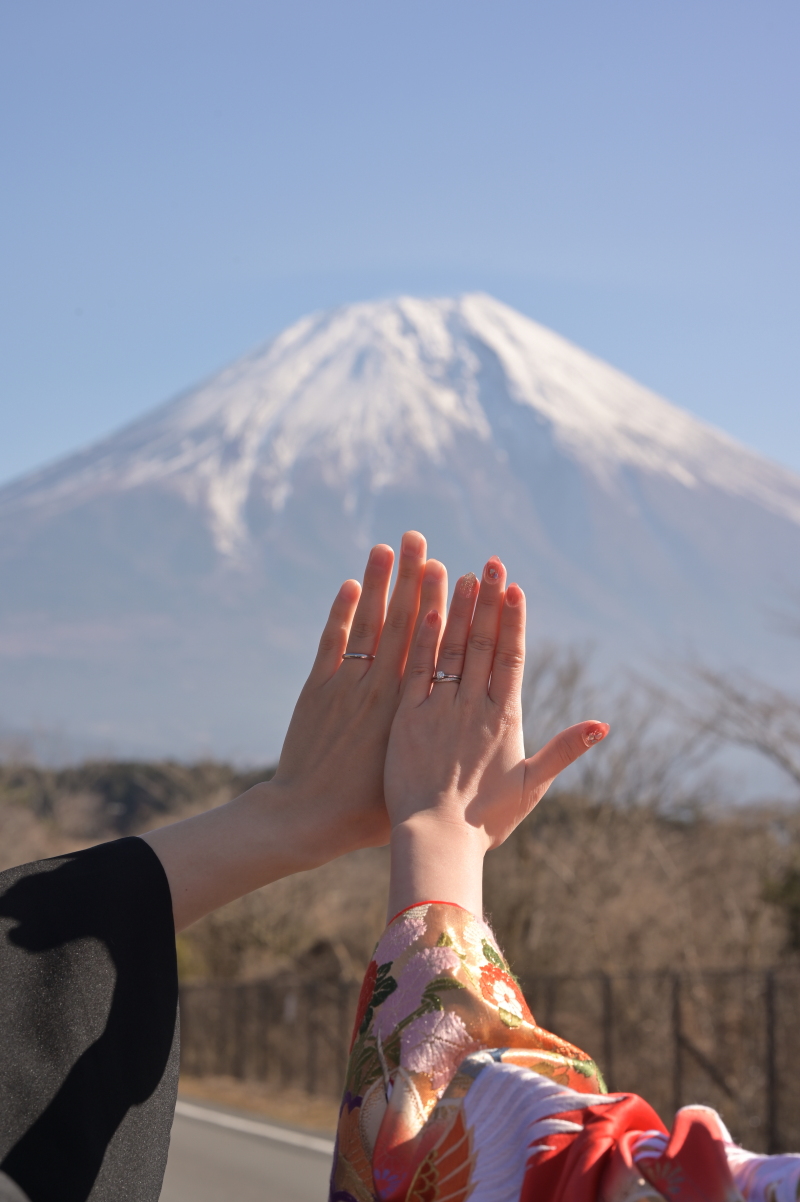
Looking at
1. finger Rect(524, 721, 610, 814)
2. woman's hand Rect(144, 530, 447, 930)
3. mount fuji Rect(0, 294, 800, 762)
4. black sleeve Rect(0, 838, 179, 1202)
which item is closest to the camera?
black sleeve Rect(0, 838, 179, 1202)

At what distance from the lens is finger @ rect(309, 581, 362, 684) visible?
1467 millimetres

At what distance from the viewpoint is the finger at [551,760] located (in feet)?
4.43

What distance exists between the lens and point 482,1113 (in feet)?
2.82

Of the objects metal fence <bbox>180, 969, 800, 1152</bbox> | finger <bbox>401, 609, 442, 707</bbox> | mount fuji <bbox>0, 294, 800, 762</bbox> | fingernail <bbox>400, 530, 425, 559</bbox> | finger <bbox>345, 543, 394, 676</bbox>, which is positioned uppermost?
mount fuji <bbox>0, 294, 800, 762</bbox>

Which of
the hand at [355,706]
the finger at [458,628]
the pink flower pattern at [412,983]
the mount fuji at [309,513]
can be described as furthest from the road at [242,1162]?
the mount fuji at [309,513]

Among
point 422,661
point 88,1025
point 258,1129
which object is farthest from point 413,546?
point 258,1129

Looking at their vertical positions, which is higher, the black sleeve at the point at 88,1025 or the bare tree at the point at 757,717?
the bare tree at the point at 757,717

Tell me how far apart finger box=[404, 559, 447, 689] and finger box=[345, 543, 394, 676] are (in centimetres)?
5

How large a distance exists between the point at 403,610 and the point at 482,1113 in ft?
2.39

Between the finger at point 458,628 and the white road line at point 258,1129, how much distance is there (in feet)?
32.8

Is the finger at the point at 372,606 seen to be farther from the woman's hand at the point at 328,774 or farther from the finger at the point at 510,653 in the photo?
the finger at the point at 510,653

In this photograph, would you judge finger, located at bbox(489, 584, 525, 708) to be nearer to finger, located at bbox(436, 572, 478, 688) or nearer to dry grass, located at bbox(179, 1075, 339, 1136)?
finger, located at bbox(436, 572, 478, 688)

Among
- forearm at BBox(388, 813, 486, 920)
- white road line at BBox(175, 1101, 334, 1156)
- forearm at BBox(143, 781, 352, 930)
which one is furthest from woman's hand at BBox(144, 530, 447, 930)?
white road line at BBox(175, 1101, 334, 1156)

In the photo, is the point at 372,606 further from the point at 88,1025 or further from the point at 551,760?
the point at 88,1025
